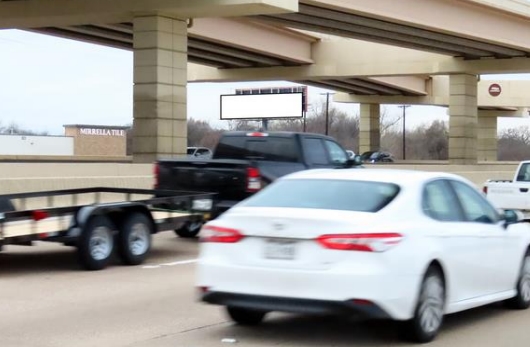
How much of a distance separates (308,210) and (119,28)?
36.1 meters

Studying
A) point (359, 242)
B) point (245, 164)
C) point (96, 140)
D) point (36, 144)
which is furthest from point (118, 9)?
point (96, 140)

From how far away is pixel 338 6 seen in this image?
119ft

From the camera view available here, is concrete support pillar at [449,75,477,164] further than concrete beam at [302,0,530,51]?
Yes

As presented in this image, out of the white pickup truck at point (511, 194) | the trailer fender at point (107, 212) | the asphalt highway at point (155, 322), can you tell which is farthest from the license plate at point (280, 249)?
the white pickup truck at point (511, 194)

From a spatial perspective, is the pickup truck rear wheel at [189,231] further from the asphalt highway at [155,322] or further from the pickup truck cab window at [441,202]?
the pickup truck cab window at [441,202]

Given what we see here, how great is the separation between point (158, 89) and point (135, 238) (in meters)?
18.6

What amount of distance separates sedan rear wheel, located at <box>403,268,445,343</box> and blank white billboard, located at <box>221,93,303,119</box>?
69.3 m

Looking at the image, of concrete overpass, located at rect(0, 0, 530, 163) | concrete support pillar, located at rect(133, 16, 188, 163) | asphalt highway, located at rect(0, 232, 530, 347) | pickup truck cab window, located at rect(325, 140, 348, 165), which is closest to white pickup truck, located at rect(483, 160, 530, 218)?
pickup truck cab window, located at rect(325, 140, 348, 165)

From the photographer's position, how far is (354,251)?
7.39 meters

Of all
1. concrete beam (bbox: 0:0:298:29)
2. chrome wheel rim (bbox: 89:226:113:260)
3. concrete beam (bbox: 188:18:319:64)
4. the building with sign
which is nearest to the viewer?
chrome wheel rim (bbox: 89:226:113:260)

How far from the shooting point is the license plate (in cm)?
759

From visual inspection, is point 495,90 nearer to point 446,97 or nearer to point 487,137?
point 446,97

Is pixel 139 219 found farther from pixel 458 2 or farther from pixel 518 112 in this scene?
pixel 518 112

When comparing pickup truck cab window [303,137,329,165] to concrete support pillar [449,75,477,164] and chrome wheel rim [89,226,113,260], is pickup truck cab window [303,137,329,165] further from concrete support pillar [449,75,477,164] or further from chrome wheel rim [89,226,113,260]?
concrete support pillar [449,75,477,164]
